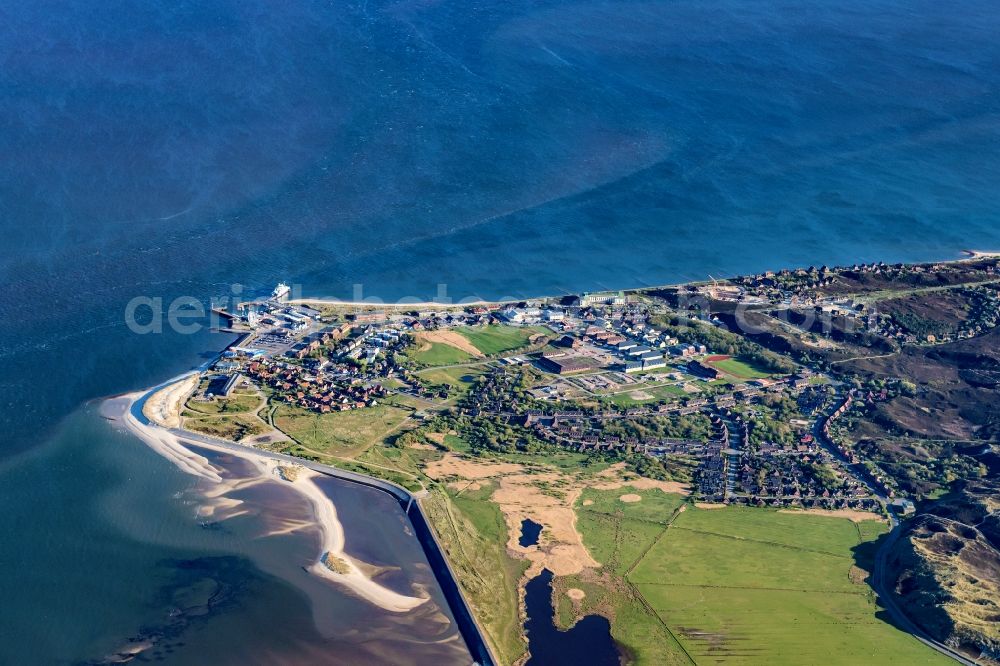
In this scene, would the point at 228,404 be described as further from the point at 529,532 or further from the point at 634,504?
the point at 634,504

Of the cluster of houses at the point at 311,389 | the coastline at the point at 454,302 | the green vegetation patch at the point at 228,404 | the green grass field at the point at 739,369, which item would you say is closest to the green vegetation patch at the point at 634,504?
the cluster of houses at the point at 311,389

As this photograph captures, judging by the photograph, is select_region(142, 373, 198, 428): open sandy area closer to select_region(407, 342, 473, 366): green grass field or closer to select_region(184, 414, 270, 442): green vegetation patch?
select_region(184, 414, 270, 442): green vegetation patch

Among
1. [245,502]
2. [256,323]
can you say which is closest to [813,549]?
[245,502]

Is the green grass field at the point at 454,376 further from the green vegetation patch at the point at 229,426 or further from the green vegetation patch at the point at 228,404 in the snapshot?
the green vegetation patch at the point at 229,426

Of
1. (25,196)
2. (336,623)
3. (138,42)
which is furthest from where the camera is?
(138,42)

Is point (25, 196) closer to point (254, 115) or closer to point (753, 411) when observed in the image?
point (254, 115)

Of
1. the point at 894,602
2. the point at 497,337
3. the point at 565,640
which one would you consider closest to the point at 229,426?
the point at 497,337
